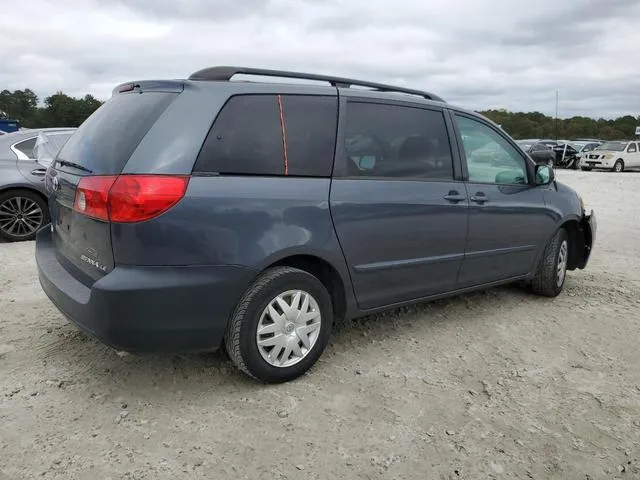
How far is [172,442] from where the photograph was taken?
2.62 m

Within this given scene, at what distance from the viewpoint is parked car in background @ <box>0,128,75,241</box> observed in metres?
6.90

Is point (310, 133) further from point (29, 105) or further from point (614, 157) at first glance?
point (29, 105)

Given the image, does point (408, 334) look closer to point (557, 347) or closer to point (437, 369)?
point (437, 369)

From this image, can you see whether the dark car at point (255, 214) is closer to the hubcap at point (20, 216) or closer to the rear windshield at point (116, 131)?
the rear windshield at point (116, 131)

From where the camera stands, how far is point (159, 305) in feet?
8.91

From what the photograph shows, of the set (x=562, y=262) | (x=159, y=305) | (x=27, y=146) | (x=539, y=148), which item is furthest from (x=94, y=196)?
A: (x=539, y=148)

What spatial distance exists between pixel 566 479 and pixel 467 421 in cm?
55

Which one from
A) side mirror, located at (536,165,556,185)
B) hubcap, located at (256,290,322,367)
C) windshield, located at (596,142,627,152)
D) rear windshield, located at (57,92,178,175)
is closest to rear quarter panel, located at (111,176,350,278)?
hubcap, located at (256,290,322,367)

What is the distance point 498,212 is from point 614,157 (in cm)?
2693

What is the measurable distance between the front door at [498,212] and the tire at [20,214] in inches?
213

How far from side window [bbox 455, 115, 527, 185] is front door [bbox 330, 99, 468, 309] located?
234 millimetres

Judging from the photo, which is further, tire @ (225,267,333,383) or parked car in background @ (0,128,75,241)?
parked car in background @ (0,128,75,241)

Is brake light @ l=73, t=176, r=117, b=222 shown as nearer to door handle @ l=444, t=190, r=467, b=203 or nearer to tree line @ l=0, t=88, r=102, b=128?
door handle @ l=444, t=190, r=467, b=203

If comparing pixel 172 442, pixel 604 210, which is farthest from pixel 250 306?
pixel 604 210
